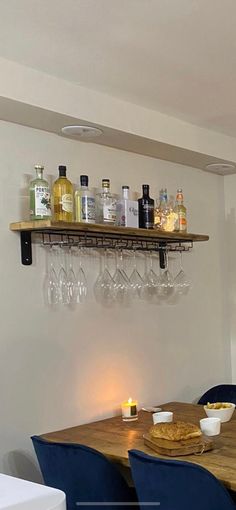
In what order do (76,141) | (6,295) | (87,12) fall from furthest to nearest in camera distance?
1. (76,141)
2. (6,295)
3. (87,12)

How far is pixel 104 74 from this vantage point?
7.70ft

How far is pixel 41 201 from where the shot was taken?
2.41 metres

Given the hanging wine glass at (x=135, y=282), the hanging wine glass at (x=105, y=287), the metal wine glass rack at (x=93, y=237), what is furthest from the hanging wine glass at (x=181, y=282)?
the hanging wine glass at (x=105, y=287)

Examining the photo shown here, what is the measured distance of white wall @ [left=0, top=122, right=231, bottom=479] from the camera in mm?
2467

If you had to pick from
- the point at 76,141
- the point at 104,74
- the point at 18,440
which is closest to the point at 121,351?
the point at 18,440

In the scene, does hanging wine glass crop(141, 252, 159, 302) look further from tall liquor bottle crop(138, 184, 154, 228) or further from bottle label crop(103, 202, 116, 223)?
bottle label crop(103, 202, 116, 223)

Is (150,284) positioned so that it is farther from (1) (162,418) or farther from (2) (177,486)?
(2) (177,486)

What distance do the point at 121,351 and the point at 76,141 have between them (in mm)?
1075

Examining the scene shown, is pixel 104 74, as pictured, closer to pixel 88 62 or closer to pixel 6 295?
pixel 88 62

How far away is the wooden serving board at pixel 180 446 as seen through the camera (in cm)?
214

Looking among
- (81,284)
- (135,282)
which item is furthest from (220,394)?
(81,284)

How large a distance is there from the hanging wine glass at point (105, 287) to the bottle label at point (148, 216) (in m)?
0.25

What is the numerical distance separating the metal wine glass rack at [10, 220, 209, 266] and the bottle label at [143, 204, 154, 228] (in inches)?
2.3

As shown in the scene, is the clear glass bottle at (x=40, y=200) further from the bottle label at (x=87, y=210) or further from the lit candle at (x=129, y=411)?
the lit candle at (x=129, y=411)
